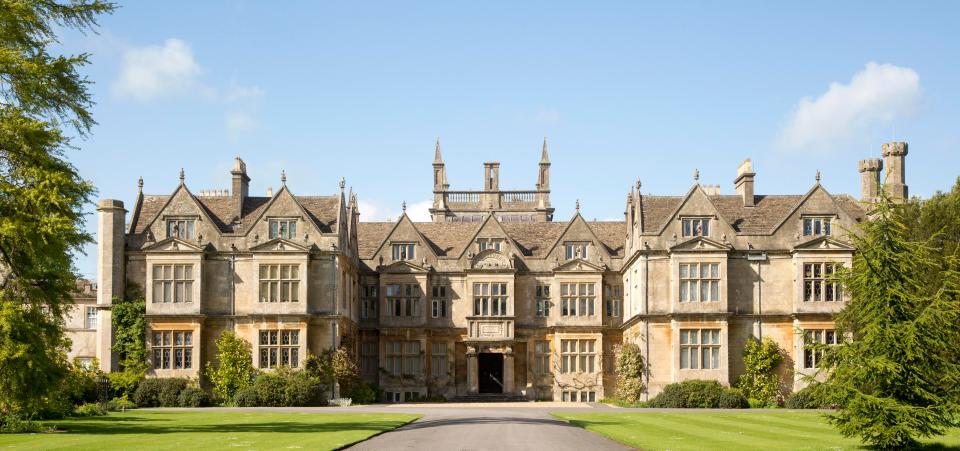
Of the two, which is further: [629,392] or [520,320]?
[520,320]

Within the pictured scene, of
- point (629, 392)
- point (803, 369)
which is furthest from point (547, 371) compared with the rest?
point (803, 369)

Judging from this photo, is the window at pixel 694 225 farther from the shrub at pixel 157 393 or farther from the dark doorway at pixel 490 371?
the shrub at pixel 157 393

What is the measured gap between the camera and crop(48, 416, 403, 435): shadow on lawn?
1062 inches

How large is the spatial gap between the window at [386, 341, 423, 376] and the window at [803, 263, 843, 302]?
18149 mm

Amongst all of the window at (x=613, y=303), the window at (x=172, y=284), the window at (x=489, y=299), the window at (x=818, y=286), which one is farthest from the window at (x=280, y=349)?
the window at (x=818, y=286)

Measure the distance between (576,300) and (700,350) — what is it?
7794 mm

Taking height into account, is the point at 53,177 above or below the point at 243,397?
above

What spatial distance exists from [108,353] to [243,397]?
22.3ft

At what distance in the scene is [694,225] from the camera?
46.9 m

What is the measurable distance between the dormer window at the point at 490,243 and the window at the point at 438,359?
5.10m

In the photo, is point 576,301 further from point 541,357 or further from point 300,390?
point 300,390

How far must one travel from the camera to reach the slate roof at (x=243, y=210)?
47531 mm

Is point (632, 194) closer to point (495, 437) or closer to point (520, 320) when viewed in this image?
point (520, 320)

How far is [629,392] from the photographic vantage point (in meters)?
46.0
